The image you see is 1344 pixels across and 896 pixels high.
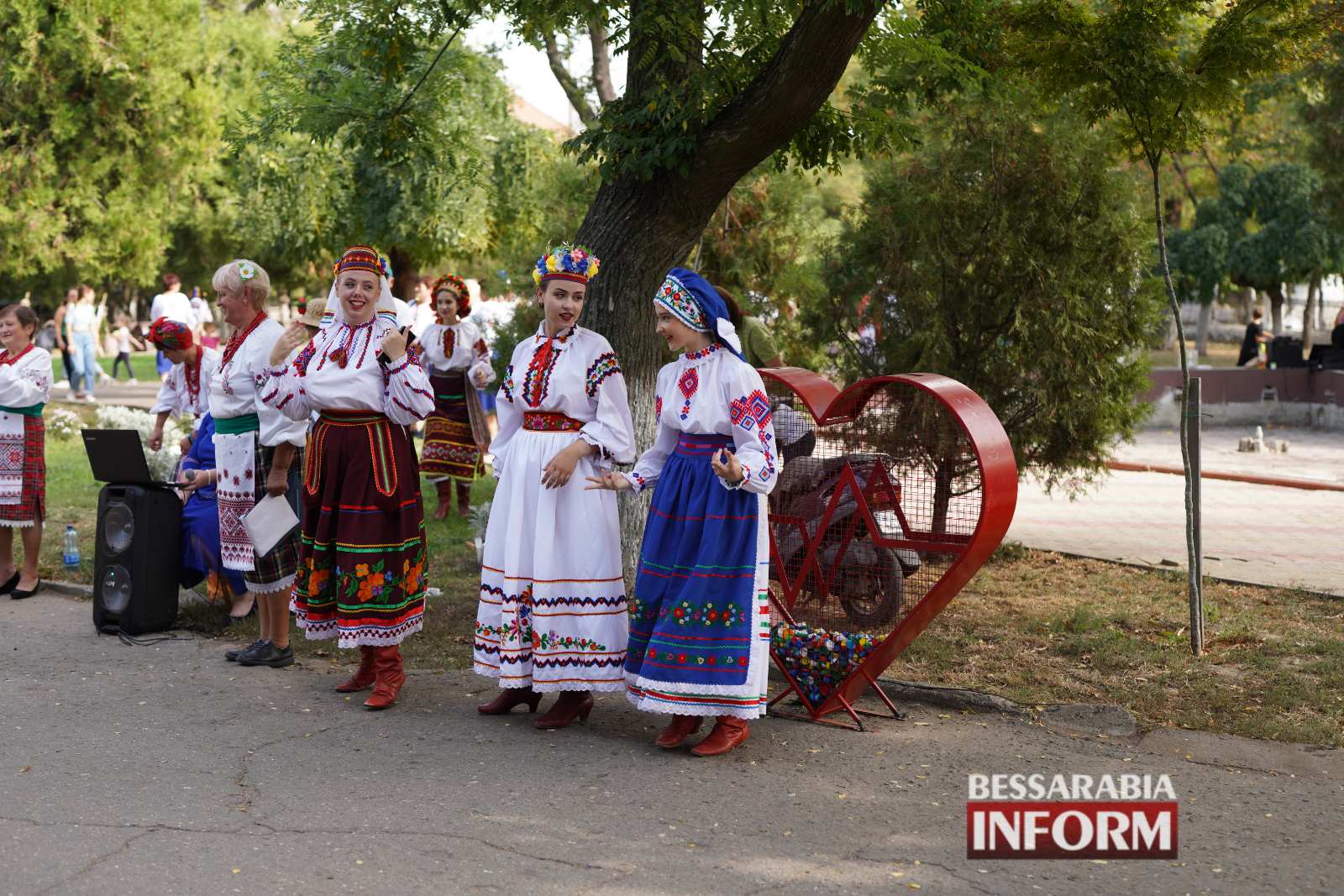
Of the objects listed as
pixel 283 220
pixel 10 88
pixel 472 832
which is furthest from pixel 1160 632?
pixel 10 88

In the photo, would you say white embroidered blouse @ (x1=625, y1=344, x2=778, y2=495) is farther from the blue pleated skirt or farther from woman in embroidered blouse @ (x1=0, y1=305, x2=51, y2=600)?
woman in embroidered blouse @ (x1=0, y1=305, x2=51, y2=600)

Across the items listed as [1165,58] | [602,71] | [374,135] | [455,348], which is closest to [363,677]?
A: [374,135]

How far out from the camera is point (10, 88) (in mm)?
22281

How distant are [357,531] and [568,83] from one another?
26.7ft

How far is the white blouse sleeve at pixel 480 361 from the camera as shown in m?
10.4

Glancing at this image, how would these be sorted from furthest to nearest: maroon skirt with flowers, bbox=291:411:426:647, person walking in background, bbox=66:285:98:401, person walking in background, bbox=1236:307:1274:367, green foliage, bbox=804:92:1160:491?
person walking in background, bbox=1236:307:1274:367 → person walking in background, bbox=66:285:98:401 → green foliage, bbox=804:92:1160:491 → maroon skirt with flowers, bbox=291:411:426:647

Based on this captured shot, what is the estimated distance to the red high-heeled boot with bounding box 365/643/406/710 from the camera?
6043mm

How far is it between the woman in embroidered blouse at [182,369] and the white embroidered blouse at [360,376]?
5.40 feet

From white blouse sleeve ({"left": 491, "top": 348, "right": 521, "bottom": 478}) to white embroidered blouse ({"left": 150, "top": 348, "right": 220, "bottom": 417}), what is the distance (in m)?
2.51

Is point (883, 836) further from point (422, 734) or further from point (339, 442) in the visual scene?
point (339, 442)

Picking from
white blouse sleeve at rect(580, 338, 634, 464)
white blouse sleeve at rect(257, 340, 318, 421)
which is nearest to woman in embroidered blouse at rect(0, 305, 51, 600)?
white blouse sleeve at rect(257, 340, 318, 421)

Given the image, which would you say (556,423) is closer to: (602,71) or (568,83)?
(602,71)

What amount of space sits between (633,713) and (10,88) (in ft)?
68.6

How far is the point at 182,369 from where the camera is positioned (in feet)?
25.6
